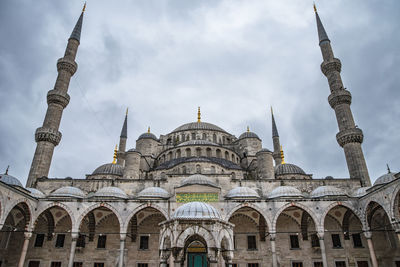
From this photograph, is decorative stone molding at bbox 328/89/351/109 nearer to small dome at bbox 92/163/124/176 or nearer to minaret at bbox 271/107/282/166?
minaret at bbox 271/107/282/166

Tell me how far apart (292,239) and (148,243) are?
8495 mm

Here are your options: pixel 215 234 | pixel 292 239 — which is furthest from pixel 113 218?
pixel 215 234

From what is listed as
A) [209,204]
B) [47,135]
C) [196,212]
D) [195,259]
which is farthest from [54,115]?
[196,212]

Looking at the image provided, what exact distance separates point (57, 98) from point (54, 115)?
1.34 meters

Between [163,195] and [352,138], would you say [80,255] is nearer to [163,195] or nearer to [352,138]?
[163,195]

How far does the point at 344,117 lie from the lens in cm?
2106

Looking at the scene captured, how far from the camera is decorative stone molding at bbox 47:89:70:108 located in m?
21.5

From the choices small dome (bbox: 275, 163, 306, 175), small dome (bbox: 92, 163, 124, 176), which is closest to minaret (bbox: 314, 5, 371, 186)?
small dome (bbox: 275, 163, 306, 175)

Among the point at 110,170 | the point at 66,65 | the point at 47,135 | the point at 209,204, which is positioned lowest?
the point at 209,204

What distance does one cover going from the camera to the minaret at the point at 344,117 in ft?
63.8

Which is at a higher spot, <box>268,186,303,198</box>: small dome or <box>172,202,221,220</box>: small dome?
<box>268,186,303,198</box>: small dome

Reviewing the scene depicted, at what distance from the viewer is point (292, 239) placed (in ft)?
54.2

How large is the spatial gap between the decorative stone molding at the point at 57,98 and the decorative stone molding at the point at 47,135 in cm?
245

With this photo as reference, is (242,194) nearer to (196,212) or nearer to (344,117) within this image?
(196,212)
